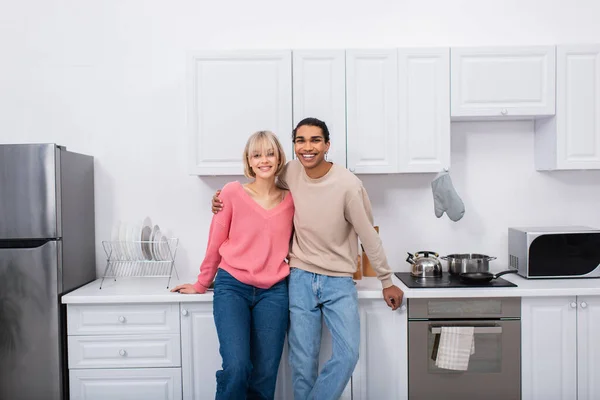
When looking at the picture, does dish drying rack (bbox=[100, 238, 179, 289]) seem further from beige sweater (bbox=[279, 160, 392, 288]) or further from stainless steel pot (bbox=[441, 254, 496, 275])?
stainless steel pot (bbox=[441, 254, 496, 275])

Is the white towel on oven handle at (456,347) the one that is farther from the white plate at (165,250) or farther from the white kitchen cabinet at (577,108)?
the white plate at (165,250)

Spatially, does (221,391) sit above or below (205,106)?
below

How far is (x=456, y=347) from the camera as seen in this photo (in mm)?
2314

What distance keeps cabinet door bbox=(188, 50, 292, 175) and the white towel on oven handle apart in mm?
1213

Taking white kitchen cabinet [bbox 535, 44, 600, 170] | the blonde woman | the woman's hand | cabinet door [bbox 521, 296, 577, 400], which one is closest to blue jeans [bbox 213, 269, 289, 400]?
the blonde woman

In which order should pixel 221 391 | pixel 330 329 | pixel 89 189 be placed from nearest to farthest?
pixel 221 391 < pixel 330 329 < pixel 89 189

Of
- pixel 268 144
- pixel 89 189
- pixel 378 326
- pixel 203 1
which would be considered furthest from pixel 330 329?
pixel 203 1

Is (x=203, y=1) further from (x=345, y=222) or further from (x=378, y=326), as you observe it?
(x=378, y=326)

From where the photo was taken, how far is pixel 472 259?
8.77ft

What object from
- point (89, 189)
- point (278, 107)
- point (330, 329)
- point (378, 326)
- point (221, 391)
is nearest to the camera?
point (221, 391)

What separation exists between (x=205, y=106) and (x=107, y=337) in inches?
48.6

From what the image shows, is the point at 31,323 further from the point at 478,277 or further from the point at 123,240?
the point at 478,277

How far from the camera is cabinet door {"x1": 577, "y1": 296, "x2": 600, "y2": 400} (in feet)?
7.77

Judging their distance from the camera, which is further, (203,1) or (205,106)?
(203,1)
